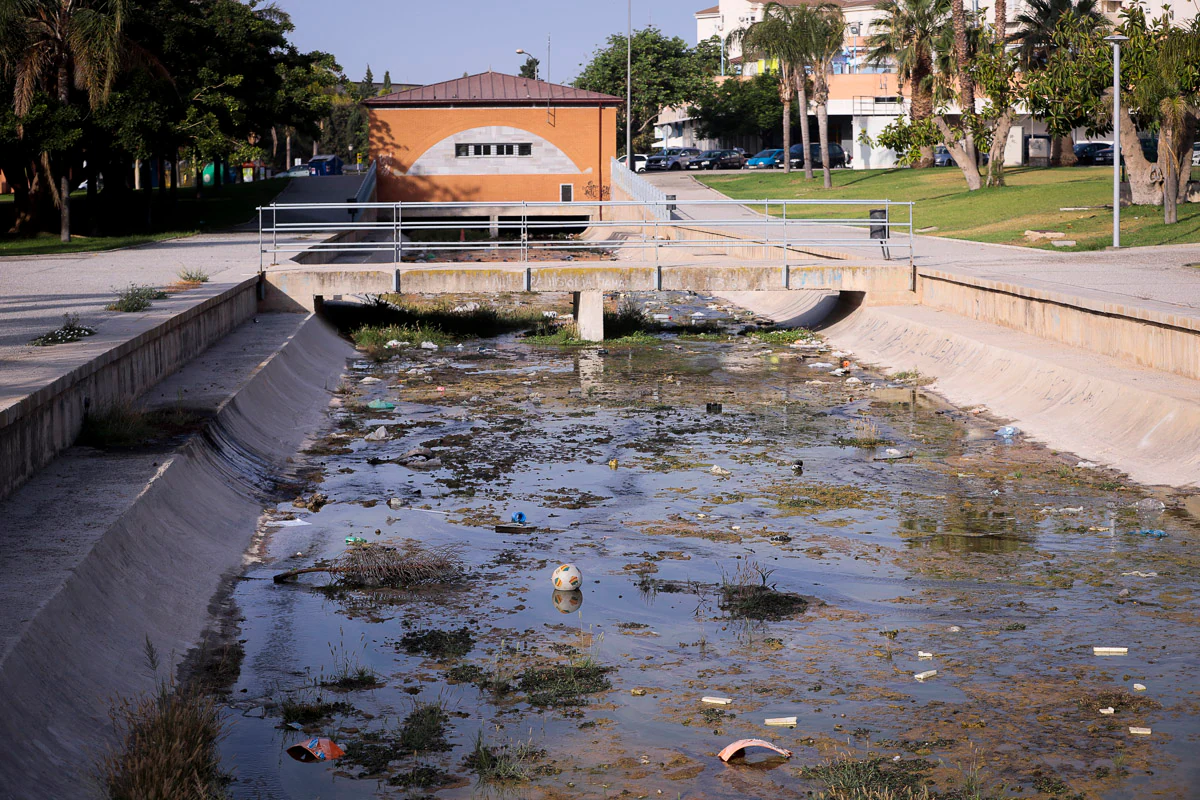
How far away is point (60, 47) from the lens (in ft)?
98.6

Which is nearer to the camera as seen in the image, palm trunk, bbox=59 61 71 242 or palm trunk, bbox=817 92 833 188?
palm trunk, bbox=59 61 71 242

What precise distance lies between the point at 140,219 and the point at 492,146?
54.2ft

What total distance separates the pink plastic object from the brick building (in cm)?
4687

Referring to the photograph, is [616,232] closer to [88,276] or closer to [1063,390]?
[88,276]

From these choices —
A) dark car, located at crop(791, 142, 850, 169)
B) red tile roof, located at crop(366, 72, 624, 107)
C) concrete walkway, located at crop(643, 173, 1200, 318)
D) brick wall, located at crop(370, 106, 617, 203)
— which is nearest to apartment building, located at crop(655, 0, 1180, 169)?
dark car, located at crop(791, 142, 850, 169)

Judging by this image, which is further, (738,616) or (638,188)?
(638,188)

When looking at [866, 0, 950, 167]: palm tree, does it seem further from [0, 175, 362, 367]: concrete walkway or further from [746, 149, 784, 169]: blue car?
Answer: [0, 175, 362, 367]: concrete walkway

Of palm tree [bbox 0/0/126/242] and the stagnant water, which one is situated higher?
palm tree [bbox 0/0/126/242]

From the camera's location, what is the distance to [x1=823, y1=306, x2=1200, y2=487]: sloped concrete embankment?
11938mm

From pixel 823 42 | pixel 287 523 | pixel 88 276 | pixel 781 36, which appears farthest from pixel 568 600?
pixel 823 42

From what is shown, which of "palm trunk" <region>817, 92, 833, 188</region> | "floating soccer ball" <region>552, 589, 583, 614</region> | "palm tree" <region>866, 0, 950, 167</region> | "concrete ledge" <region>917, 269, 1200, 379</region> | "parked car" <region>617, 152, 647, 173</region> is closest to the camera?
"floating soccer ball" <region>552, 589, 583, 614</region>

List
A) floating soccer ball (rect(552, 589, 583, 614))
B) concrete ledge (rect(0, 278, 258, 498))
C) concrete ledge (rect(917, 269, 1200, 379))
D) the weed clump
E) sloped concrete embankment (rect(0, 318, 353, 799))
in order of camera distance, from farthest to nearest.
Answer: concrete ledge (rect(917, 269, 1200, 379)) < concrete ledge (rect(0, 278, 258, 498)) < floating soccer ball (rect(552, 589, 583, 614)) < the weed clump < sloped concrete embankment (rect(0, 318, 353, 799))

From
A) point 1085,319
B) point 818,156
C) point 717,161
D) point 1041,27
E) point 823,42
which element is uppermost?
point 1041,27

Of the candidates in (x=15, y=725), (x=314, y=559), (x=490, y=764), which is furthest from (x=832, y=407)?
(x=15, y=725)
